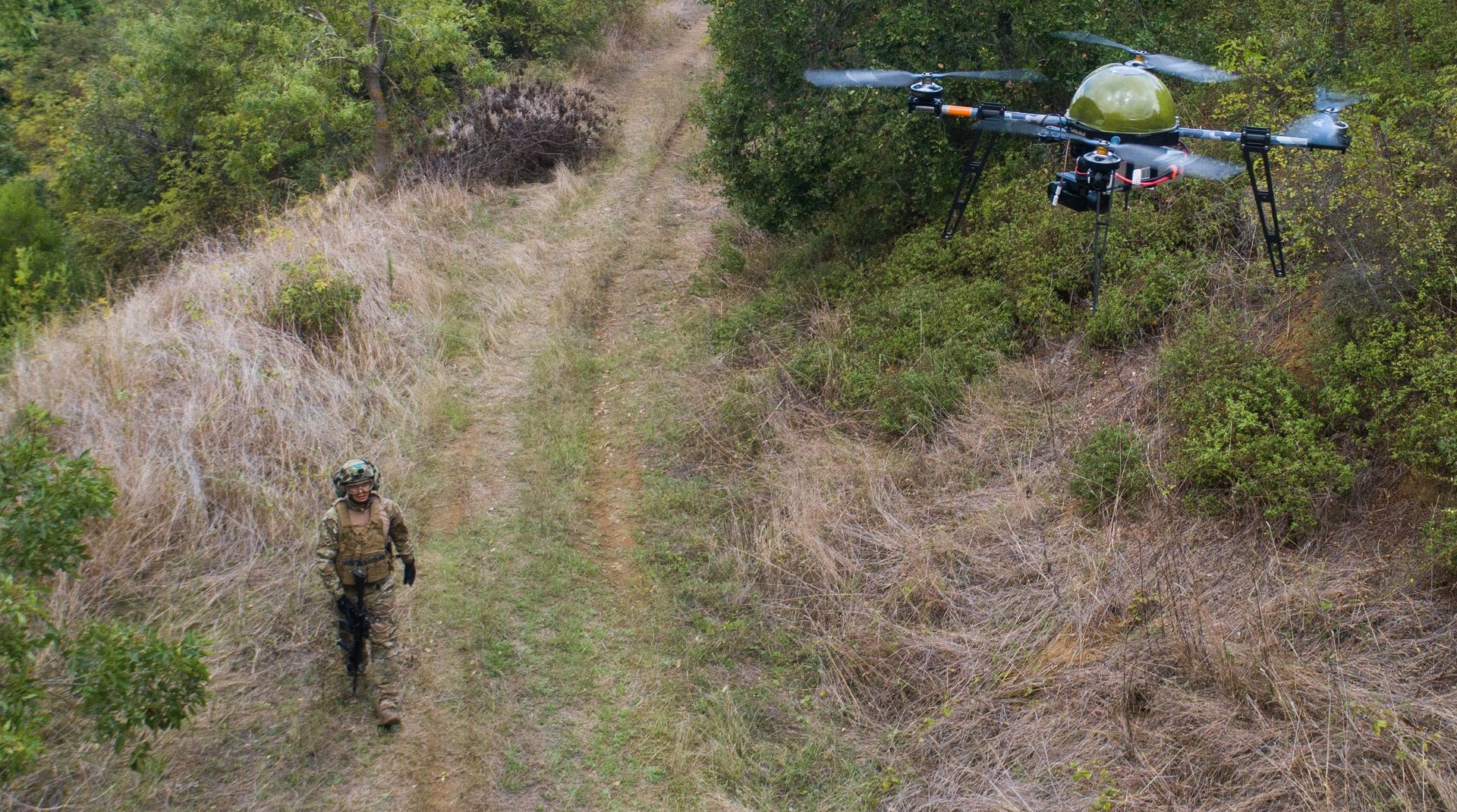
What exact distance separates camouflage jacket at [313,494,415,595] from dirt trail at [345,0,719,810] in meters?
Answer: 0.93

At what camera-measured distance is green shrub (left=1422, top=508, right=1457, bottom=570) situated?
6594mm

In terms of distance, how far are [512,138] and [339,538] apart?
1227 centimetres

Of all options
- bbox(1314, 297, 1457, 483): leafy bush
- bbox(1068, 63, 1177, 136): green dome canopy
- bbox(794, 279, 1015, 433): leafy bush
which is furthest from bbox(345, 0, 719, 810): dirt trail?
bbox(1314, 297, 1457, 483): leafy bush

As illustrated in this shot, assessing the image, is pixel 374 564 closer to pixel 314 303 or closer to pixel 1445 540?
pixel 314 303

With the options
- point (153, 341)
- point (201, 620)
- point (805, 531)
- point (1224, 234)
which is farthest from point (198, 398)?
point (1224, 234)

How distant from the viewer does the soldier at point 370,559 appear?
24.1 feet

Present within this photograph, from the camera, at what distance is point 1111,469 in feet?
27.0

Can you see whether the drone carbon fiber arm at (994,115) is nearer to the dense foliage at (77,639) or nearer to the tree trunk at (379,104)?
the dense foliage at (77,639)

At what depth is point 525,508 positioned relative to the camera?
985 cm

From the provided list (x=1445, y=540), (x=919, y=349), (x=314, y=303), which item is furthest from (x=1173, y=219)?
(x=314, y=303)

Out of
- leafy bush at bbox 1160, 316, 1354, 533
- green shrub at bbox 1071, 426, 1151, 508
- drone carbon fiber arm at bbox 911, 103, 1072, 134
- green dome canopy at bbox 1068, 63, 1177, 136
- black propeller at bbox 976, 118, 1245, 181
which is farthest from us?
green shrub at bbox 1071, 426, 1151, 508

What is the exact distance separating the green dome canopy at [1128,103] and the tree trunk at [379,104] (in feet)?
45.0

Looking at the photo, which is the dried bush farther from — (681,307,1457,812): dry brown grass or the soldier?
the soldier

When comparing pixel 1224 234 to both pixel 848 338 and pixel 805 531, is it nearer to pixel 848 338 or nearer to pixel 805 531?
pixel 848 338
